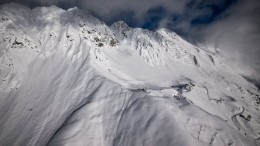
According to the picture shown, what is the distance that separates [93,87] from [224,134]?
32439 mm

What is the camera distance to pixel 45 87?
178ft

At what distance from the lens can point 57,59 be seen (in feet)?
214

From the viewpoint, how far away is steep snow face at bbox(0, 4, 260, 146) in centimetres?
3253

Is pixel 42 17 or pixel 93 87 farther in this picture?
pixel 42 17

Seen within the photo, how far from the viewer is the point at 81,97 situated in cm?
4647

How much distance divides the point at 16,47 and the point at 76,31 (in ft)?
79.2

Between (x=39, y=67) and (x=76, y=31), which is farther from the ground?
(x=76, y=31)

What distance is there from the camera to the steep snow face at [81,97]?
107 ft

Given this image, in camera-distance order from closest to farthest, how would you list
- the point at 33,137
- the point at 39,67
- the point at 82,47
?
the point at 33,137, the point at 39,67, the point at 82,47

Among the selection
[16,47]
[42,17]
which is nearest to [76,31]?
[42,17]

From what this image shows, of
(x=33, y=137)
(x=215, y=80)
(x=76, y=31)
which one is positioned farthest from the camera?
(x=215, y=80)

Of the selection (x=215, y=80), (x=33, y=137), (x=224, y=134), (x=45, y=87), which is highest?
(x=215, y=80)

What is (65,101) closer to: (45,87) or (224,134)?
(45,87)

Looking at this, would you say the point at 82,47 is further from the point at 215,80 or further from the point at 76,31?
the point at 215,80
